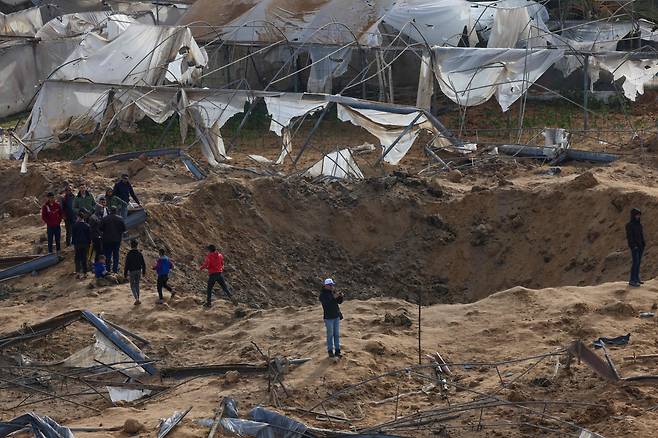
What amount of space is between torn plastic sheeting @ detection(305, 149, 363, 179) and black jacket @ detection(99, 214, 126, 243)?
224 inches

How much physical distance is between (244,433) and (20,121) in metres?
20.5

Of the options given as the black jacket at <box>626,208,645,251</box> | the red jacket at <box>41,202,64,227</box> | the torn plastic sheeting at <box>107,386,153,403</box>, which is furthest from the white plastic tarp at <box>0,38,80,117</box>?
the black jacket at <box>626,208,645,251</box>

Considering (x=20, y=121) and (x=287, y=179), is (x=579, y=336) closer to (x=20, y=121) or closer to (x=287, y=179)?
(x=287, y=179)

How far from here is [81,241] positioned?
18.3 meters

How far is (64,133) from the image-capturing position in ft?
89.7

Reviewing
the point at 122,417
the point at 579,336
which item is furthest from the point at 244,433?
the point at 579,336

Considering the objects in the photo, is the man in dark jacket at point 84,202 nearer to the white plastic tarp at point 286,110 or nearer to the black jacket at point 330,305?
the white plastic tarp at point 286,110

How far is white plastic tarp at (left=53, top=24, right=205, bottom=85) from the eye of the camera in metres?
29.9

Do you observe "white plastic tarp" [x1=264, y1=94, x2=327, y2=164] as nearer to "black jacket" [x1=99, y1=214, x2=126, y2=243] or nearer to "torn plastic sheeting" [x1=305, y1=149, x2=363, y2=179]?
"torn plastic sheeting" [x1=305, y1=149, x2=363, y2=179]

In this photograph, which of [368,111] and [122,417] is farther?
[368,111]

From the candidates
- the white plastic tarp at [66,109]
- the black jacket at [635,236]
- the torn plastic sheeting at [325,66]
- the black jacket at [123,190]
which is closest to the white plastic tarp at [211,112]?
the white plastic tarp at [66,109]

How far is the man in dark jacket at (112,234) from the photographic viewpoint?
18234 millimetres

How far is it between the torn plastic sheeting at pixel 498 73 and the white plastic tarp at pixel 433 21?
3.58 m

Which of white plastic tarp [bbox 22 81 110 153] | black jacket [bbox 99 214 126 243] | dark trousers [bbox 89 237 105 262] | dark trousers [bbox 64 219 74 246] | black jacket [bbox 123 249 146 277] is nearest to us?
black jacket [bbox 123 249 146 277]
